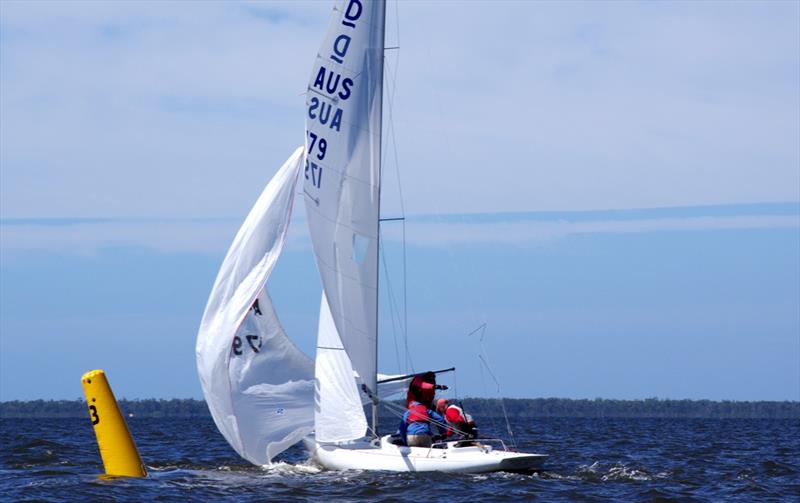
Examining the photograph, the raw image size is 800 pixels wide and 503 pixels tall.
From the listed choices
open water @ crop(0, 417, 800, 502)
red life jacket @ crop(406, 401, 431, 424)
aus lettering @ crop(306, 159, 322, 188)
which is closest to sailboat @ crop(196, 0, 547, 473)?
aus lettering @ crop(306, 159, 322, 188)

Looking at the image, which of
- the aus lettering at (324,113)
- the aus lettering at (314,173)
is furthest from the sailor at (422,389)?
the aus lettering at (324,113)

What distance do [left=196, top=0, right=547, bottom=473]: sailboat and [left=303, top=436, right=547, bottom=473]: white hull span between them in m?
0.04

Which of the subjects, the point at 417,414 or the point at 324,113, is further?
the point at 324,113

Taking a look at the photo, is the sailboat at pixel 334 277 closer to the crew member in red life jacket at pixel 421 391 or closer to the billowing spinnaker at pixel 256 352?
the billowing spinnaker at pixel 256 352

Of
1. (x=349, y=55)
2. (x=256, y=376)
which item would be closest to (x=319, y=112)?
(x=349, y=55)

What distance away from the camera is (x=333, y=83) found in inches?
827

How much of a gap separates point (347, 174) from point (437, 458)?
4.88m

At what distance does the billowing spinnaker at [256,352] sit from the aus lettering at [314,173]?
1508 mm

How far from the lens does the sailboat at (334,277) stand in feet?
68.5

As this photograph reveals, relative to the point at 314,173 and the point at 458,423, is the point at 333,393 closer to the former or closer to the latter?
the point at 458,423

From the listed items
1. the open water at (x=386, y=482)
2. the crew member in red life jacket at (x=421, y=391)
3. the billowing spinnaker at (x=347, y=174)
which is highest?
the billowing spinnaker at (x=347, y=174)

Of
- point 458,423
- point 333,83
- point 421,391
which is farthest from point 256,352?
point 333,83

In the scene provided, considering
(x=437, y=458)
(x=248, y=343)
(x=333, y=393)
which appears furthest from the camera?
(x=248, y=343)

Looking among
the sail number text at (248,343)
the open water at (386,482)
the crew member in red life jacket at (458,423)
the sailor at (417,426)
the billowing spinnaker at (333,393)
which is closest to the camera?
the open water at (386,482)
